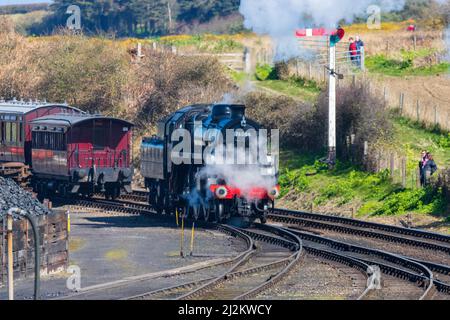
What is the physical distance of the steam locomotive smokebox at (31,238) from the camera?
19.5 meters

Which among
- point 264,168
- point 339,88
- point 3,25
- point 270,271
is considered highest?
point 3,25

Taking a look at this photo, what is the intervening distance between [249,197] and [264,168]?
40.4 inches

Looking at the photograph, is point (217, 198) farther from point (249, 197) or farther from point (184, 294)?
point (184, 294)

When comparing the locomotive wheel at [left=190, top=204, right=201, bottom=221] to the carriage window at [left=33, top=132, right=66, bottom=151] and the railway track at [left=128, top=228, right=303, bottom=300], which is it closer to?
the railway track at [left=128, top=228, right=303, bottom=300]

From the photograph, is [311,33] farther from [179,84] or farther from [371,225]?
[179,84]

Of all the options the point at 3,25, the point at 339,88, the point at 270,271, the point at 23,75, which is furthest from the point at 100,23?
the point at 270,271

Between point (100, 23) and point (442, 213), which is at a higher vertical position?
point (100, 23)

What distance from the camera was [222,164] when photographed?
2838 cm

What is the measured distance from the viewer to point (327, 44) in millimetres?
36719

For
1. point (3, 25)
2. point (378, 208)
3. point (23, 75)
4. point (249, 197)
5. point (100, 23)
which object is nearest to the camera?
point (249, 197)

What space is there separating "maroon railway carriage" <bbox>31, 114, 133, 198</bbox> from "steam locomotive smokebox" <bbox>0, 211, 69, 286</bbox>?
14.6 m

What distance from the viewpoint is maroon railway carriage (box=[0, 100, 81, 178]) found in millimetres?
38000

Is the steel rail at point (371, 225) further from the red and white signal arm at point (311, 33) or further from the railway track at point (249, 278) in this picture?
the red and white signal arm at point (311, 33)

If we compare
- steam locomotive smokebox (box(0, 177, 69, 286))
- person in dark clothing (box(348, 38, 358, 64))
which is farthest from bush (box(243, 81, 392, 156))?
steam locomotive smokebox (box(0, 177, 69, 286))
